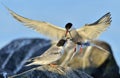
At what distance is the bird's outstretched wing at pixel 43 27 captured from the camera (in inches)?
595

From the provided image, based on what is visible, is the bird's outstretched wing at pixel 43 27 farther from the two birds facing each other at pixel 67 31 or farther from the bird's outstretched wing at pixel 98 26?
the bird's outstretched wing at pixel 98 26

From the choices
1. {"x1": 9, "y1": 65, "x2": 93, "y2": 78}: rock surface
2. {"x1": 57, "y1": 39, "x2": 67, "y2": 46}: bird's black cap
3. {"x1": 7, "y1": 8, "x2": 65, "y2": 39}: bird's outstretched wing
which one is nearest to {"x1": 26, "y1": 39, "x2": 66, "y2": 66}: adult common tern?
{"x1": 57, "y1": 39, "x2": 67, "y2": 46}: bird's black cap

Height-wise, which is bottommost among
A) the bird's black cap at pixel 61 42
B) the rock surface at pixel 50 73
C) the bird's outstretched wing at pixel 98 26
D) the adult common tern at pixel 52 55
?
the rock surface at pixel 50 73

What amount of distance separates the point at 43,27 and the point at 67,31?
0.58 meters

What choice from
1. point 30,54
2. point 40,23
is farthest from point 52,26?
point 30,54

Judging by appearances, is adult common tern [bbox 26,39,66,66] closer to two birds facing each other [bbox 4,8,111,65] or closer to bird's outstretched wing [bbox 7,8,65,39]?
two birds facing each other [bbox 4,8,111,65]

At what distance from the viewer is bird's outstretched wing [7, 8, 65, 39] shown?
15117mm

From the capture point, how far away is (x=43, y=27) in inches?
599

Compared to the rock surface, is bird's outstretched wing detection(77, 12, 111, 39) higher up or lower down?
higher up

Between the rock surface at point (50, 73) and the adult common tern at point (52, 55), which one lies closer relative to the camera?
the rock surface at point (50, 73)

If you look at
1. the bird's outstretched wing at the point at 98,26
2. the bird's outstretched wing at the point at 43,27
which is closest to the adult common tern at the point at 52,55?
the bird's outstretched wing at the point at 43,27

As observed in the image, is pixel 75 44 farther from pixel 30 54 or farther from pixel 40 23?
pixel 30 54

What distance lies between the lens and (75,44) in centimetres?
1520

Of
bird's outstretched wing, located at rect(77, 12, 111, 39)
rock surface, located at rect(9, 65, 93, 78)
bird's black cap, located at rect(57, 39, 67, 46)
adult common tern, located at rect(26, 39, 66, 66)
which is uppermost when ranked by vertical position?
bird's outstretched wing, located at rect(77, 12, 111, 39)
